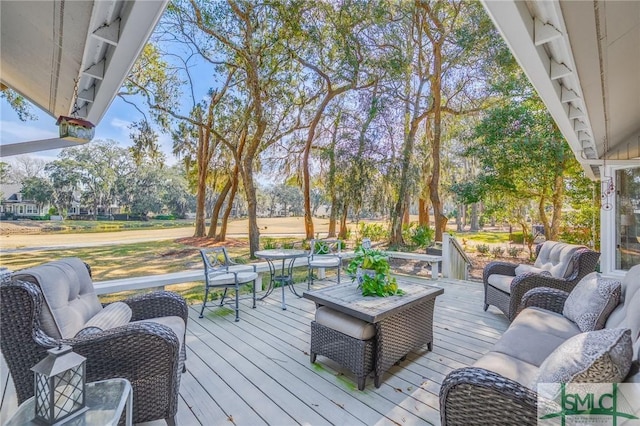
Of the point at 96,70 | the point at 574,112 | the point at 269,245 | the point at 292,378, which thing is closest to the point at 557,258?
the point at 574,112

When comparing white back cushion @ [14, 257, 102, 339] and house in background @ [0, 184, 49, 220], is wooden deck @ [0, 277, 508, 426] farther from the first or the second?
house in background @ [0, 184, 49, 220]

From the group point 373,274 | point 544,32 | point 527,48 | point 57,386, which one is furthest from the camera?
point 373,274

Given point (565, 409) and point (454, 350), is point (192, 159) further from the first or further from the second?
point (565, 409)

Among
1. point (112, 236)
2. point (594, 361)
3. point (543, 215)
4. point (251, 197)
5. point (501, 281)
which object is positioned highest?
point (251, 197)

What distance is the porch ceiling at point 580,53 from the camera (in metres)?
1.70

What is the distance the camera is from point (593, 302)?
212 cm

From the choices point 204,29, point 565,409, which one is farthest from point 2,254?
point 565,409

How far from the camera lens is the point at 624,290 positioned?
206 cm

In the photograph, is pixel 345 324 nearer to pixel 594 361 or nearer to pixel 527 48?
pixel 594 361

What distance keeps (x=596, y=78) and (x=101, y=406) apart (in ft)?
→ 12.6

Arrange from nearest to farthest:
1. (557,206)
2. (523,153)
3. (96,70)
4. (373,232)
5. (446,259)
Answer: (96,70) → (446,259) → (523,153) → (557,206) → (373,232)

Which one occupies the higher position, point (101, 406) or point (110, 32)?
point (110, 32)

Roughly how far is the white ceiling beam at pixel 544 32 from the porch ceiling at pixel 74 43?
2209mm

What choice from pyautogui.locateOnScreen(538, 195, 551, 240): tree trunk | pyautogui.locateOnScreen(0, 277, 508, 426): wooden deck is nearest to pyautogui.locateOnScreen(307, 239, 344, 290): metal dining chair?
pyautogui.locateOnScreen(0, 277, 508, 426): wooden deck
